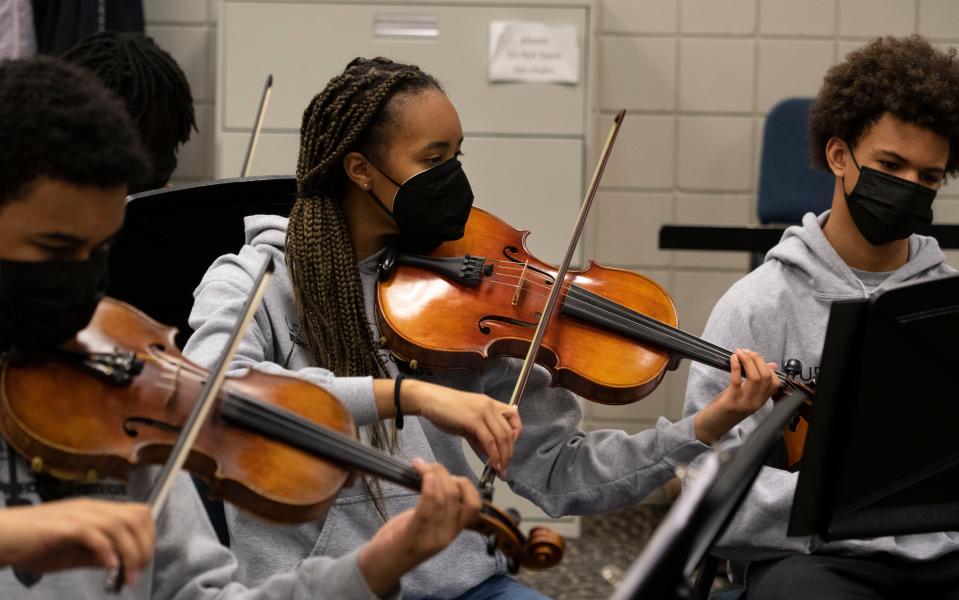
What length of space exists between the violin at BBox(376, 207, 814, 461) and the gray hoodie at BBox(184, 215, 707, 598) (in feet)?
0.18

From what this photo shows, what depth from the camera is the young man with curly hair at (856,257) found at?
5.25 ft

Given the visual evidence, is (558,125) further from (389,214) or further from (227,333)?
(227,333)

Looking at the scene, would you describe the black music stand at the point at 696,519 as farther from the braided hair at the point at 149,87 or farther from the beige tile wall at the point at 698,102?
the beige tile wall at the point at 698,102

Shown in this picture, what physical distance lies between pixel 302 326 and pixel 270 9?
69.9 inches

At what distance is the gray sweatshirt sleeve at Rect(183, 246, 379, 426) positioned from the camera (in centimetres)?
133

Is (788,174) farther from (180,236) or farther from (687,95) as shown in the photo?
(180,236)

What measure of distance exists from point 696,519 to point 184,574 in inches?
21.4

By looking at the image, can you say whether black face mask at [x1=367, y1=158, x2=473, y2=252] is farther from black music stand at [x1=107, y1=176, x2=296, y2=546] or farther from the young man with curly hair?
the young man with curly hair

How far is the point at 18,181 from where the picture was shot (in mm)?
991

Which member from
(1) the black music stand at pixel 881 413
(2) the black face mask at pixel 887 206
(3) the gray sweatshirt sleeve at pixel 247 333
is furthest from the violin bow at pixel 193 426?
(2) the black face mask at pixel 887 206

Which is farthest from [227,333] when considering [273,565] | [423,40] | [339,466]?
[423,40]

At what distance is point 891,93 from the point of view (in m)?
1.81

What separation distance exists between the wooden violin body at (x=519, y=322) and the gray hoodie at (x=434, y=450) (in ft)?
0.18

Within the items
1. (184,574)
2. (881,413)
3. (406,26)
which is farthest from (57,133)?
(406,26)
